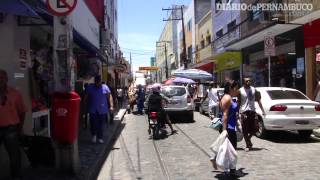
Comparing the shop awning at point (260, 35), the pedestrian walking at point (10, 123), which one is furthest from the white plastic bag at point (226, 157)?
the shop awning at point (260, 35)

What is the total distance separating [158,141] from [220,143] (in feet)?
23.1

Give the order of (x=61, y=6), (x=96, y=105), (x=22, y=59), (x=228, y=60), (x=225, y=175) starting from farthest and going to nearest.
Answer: (x=228, y=60), (x=96, y=105), (x=22, y=59), (x=225, y=175), (x=61, y=6)

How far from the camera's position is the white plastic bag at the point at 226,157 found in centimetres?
941

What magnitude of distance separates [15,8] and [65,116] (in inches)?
74.9

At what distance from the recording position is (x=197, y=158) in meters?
12.5

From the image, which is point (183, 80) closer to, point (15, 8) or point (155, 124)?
point (155, 124)

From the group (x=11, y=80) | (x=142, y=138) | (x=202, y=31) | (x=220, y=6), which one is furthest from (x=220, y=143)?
(x=202, y=31)

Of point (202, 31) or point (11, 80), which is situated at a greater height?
point (202, 31)

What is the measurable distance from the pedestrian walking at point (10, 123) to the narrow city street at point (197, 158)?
215 centimetres

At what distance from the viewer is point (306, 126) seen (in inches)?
600

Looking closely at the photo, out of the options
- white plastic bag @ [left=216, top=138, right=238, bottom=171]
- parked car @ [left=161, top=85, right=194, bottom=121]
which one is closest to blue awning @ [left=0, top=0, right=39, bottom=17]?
white plastic bag @ [left=216, top=138, right=238, bottom=171]

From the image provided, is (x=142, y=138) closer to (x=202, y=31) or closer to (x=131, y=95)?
(x=131, y=95)

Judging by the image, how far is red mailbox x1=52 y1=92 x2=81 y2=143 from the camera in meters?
9.34

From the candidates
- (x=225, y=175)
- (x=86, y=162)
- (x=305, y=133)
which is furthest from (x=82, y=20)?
(x=225, y=175)
